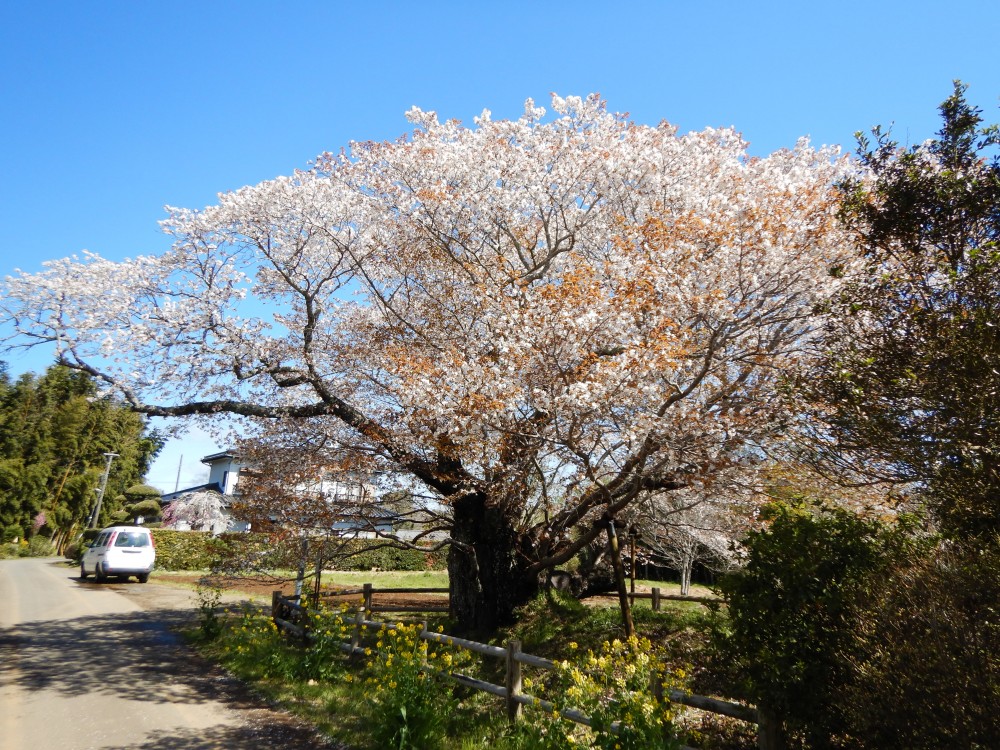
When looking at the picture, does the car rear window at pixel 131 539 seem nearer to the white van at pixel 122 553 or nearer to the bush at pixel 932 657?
the white van at pixel 122 553

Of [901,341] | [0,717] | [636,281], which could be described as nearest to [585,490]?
[636,281]

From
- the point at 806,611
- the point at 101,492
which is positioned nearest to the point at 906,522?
the point at 806,611

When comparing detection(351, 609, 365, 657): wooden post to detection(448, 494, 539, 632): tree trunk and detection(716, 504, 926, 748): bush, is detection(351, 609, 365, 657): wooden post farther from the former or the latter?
detection(716, 504, 926, 748): bush

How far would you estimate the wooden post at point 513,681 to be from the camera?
630cm

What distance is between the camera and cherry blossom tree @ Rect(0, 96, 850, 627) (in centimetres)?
810

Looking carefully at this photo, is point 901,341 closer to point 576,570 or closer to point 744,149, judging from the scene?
point 744,149

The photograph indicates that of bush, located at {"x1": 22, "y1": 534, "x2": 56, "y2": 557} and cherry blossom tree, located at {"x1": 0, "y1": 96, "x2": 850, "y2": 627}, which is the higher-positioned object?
cherry blossom tree, located at {"x1": 0, "y1": 96, "x2": 850, "y2": 627}

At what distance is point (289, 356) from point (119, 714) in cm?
625

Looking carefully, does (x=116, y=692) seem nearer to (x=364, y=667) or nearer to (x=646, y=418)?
(x=364, y=667)

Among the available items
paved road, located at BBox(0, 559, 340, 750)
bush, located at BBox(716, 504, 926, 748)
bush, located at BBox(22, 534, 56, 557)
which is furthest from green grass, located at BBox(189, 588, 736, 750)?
bush, located at BBox(22, 534, 56, 557)

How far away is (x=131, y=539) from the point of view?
65.3 ft

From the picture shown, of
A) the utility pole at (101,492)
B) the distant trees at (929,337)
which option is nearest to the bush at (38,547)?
the utility pole at (101,492)

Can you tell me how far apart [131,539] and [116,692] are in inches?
557

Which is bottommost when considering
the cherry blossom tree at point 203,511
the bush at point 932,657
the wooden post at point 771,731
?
the wooden post at point 771,731
